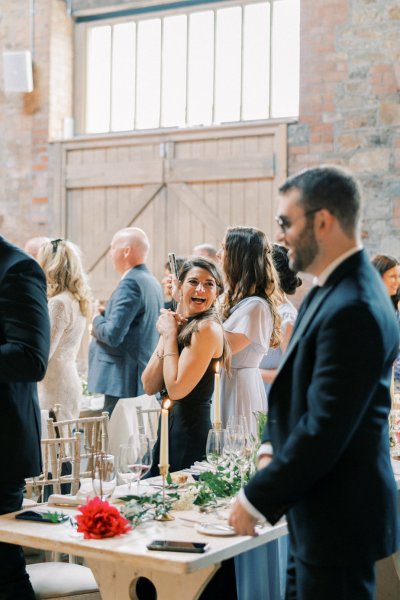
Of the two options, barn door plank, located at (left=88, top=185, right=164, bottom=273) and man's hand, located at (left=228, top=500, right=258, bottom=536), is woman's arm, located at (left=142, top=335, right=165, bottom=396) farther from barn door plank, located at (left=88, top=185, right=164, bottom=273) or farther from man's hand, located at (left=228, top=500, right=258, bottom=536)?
barn door plank, located at (left=88, top=185, right=164, bottom=273)

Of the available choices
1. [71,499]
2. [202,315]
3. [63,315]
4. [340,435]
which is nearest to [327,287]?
[340,435]

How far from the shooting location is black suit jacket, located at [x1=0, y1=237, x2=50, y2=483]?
2.90m

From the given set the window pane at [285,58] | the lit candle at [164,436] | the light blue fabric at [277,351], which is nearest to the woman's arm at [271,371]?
the light blue fabric at [277,351]

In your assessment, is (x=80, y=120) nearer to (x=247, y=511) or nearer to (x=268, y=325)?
(x=268, y=325)

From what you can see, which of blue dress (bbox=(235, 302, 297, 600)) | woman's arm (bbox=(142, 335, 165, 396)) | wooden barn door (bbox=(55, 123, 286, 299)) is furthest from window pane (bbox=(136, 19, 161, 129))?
blue dress (bbox=(235, 302, 297, 600))

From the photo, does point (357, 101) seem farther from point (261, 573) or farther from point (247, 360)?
point (261, 573)

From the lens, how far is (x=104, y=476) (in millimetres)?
2797

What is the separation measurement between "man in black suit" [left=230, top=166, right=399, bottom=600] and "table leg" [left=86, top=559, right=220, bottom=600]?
0.30m

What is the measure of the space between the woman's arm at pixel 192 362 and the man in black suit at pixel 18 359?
0.78m

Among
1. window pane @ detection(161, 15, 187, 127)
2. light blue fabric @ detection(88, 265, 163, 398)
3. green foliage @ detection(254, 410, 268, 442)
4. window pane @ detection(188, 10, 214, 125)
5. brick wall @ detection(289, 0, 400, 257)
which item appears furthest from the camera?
window pane @ detection(161, 15, 187, 127)

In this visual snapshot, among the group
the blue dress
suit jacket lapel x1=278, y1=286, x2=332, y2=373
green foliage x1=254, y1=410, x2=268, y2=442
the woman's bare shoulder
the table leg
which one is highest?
suit jacket lapel x1=278, y1=286, x2=332, y2=373

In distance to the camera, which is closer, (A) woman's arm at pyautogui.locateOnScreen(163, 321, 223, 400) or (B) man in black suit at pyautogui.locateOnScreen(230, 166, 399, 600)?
(B) man in black suit at pyautogui.locateOnScreen(230, 166, 399, 600)

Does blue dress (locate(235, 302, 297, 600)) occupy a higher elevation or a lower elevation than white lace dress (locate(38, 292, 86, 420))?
lower

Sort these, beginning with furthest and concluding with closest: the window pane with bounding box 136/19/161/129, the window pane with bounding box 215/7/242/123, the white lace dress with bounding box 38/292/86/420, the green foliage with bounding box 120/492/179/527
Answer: the window pane with bounding box 136/19/161/129, the window pane with bounding box 215/7/242/123, the white lace dress with bounding box 38/292/86/420, the green foliage with bounding box 120/492/179/527
